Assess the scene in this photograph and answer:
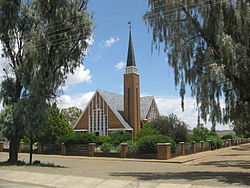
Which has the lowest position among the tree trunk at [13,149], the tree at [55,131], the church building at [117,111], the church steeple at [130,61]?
the tree trunk at [13,149]

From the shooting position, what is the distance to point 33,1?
66.4 ft

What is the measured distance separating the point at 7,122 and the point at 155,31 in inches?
446

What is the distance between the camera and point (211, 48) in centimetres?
1276

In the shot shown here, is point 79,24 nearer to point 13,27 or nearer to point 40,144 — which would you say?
point 13,27

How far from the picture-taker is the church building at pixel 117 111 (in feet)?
159

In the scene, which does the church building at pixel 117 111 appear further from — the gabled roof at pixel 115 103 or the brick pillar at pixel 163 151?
the brick pillar at pixel 163 151

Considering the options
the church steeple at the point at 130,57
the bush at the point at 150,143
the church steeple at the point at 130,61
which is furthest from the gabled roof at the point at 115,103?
the bush at the point at 150,143

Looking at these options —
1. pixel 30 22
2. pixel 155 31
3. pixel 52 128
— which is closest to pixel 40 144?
pixel 52 128

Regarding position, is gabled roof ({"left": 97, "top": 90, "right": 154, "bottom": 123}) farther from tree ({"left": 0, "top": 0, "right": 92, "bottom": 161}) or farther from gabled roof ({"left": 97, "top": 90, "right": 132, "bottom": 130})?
tree ({"left": 0, "top": 0, "right": 92, "bottom": 161})

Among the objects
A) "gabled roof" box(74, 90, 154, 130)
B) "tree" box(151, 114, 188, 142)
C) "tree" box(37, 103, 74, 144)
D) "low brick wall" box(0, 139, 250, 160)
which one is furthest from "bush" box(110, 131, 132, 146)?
"gabled roof" box(74, 90, 154, 130)

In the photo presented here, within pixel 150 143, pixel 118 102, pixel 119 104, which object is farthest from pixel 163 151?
pixel 118 102

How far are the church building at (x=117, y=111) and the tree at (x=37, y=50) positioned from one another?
28.3 meters

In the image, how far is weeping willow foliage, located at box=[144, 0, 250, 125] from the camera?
39.3 feet

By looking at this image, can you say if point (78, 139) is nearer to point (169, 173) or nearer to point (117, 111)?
point (117, 111)
